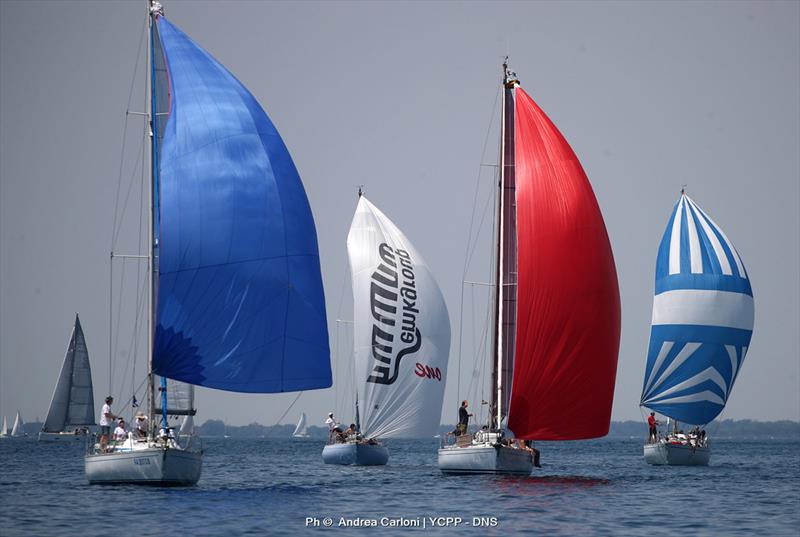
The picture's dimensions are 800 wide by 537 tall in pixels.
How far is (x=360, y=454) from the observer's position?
154 feet

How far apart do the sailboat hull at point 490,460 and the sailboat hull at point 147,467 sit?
9.06m

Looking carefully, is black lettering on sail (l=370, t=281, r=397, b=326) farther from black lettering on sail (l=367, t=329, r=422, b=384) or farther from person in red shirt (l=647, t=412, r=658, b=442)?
person in red shirt (l=647, t=412, r=658, b=442)

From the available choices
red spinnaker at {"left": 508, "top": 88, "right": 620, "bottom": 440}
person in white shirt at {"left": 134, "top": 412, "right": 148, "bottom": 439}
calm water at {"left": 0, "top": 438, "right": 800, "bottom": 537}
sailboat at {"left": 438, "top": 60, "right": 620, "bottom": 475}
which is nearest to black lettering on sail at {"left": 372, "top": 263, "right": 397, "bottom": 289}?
calm water at {"left": 0, "top": 438, "right": 800, "bottom": 537}

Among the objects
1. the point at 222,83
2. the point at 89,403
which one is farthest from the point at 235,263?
the point at 89,403

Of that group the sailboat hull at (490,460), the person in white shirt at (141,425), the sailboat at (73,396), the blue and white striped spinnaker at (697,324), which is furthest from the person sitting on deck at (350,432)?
the sailboat at (73,396)

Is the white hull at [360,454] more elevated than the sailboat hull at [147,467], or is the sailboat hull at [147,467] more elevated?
the sailboat hull at [147,467]

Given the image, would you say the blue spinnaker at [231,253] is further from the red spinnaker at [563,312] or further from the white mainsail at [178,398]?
the red spinnaker at [563,312]

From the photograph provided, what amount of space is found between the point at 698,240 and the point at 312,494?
27.4 meters

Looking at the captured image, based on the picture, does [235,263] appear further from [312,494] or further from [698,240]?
[698,240]

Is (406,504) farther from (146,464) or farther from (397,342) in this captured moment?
(397,342)

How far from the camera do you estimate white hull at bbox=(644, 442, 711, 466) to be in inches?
2062

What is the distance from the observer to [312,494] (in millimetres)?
32969

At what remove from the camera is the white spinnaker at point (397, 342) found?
146 ft

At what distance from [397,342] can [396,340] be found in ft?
0.28
